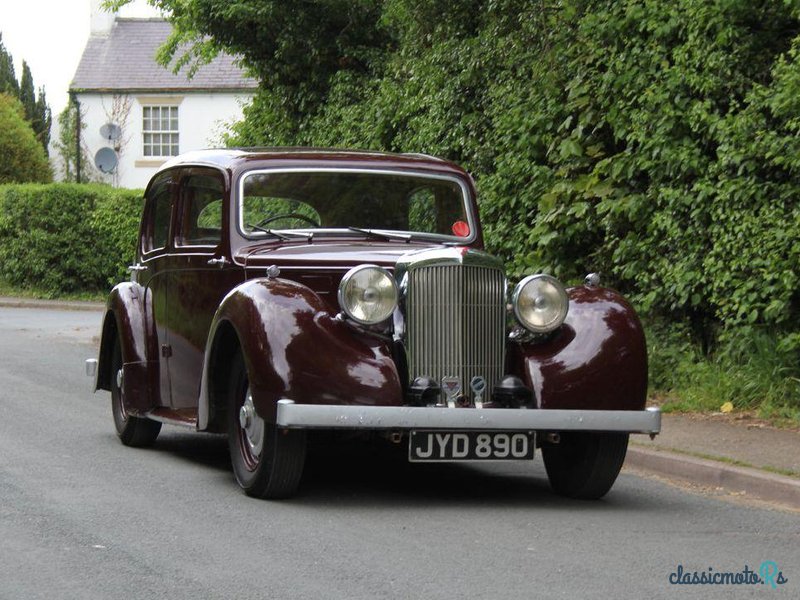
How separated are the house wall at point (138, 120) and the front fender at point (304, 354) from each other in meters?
37.7

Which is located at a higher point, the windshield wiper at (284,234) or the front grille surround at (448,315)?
the windshield wiper at (284,234)

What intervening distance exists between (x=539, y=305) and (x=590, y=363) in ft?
1.39

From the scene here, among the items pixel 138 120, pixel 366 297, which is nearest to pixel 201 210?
pixel 366 297

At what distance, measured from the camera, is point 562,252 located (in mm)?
12859

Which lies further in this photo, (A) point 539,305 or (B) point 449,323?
(A) point 539,305

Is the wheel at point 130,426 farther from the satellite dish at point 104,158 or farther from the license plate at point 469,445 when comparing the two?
the satellite dish at point 104,158

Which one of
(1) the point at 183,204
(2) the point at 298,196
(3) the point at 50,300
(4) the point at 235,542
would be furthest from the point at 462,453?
(3) the point at 50,300

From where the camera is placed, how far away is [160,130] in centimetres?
4544

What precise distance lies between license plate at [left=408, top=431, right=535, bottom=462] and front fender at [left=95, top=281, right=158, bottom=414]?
267cm

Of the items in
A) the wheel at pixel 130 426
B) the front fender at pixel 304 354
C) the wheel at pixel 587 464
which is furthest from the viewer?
the wheel at pixel 130 426

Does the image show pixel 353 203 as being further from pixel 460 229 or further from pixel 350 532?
pixel 350 532

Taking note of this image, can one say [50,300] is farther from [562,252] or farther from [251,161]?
[251,161]

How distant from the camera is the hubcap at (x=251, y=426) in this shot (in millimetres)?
7660
